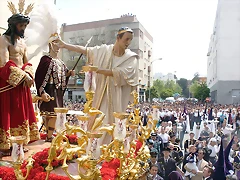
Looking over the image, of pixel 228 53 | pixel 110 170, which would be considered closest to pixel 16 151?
pixel 110 170

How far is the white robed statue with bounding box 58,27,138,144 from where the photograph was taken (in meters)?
5.08

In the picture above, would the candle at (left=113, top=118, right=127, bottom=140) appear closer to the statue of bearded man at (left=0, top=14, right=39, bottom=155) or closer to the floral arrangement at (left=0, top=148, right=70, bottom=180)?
the floral arrangement at (left=0, top=148, right=70, bottom=180)

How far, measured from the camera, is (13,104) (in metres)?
4.62

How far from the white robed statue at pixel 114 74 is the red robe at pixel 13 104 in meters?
0.91

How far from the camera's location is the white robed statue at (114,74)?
508cm

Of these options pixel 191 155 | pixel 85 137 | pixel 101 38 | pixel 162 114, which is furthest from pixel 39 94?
pixel 101 38

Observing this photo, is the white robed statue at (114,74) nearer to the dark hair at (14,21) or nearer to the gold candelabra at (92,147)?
the dark hair at (14,21)

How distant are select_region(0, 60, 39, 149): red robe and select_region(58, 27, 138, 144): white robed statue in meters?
0.91

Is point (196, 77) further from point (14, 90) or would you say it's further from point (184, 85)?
point (14, 90)

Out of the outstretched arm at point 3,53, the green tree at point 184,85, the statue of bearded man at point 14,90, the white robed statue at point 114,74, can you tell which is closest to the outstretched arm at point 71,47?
the white robed statue at point 114,74

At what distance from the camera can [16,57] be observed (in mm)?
4820

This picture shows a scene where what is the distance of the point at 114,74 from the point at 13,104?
1.63m

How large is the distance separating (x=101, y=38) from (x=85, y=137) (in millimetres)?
37183

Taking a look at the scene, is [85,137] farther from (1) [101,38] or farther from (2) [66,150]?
(1) [101,38]
